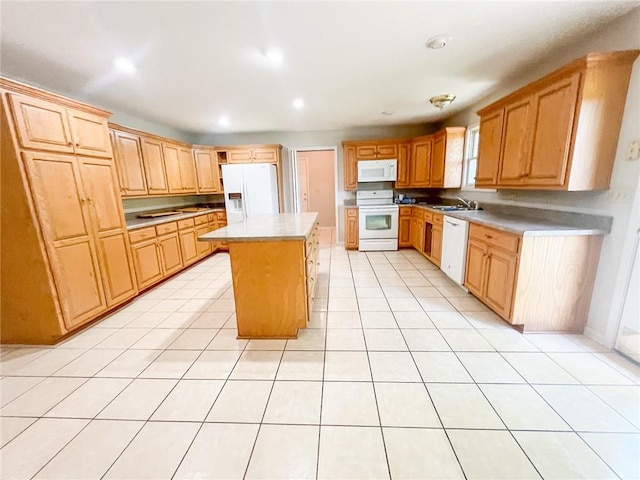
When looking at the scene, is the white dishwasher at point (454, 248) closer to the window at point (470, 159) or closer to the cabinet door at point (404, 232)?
the window at point (470, 159)

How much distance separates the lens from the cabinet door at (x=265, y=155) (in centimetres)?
507

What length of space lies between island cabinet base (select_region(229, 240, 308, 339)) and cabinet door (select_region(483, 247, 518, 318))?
5.77ft

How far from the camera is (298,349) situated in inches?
81.4

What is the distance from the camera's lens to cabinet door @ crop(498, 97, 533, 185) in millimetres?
2361

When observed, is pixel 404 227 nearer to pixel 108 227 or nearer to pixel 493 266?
pixel 493 266

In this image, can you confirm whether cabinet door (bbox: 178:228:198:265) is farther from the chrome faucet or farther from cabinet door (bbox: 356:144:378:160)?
the chrome faucet

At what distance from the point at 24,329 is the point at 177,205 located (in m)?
3.00

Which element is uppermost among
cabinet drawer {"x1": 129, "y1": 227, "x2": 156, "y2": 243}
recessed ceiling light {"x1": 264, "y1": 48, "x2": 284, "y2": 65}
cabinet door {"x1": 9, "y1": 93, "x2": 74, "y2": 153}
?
recessed ceiling light {"x1": 264, "y1": 48, "x2": 284, "y2": 65}

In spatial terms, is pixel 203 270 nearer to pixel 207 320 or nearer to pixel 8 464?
pixel 207 320

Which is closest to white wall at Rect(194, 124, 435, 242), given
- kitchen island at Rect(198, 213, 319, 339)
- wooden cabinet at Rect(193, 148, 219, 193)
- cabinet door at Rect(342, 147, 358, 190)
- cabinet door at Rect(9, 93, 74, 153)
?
cabinet door at Rect(342, 147, 358, 190)

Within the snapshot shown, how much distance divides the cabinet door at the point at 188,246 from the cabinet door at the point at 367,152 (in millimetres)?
3364

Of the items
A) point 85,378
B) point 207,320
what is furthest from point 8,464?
point 207,320

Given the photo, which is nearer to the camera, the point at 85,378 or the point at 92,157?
the point at 85,378

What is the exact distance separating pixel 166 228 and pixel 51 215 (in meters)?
1.58
